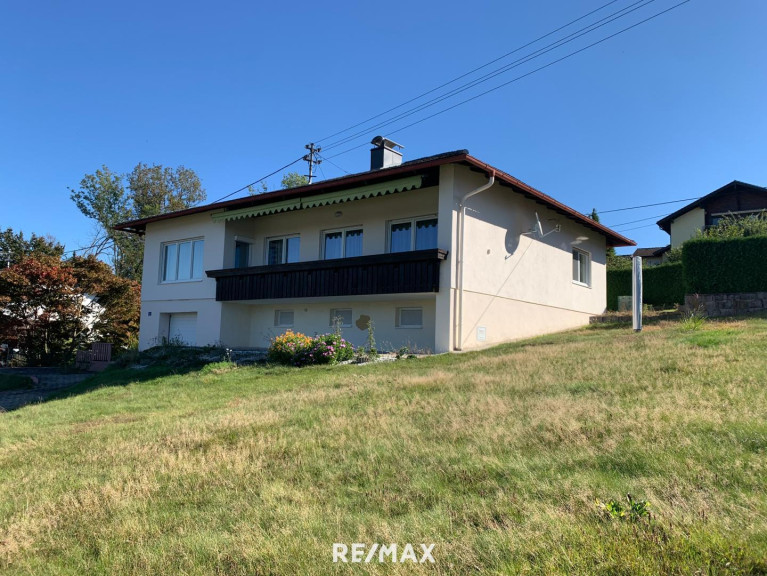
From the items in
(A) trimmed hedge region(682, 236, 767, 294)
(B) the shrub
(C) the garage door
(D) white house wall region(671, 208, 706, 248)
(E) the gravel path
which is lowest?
(E) the gravel path

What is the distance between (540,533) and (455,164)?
11580 millimetres

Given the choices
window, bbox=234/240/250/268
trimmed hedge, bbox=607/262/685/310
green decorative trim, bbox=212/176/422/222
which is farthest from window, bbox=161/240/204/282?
trimmed hedge, bbox=607/262/685/310

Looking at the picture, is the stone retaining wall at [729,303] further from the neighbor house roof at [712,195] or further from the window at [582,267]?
the neighbor house roof at [712,195]

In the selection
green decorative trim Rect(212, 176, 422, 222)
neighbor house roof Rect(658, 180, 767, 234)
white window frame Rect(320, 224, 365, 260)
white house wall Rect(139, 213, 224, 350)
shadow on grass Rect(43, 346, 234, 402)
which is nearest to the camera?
shadow on grass Rect(43, 346, 234, 402)

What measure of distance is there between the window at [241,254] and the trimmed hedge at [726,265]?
14.1m

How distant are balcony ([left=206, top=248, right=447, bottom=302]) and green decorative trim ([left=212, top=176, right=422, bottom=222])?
160 centimetres

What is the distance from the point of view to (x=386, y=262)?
1434 centimetres

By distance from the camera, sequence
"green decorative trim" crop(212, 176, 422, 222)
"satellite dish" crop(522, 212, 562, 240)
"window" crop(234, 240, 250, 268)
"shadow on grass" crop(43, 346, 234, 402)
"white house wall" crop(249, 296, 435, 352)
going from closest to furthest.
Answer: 1. "shadow on grass" crop(43, 346, 234, 402)
2. "green decorative trim" crop(212, 176, 422, 222)
3. "white house wall" crop(249, 296, 435, 352)
4. "satellite dish" crop(522, 212, 562, 240)
5. "window" crop(234, 240, 250, 268)

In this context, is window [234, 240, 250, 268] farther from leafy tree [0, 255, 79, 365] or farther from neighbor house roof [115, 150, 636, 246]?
leafy tree [0, 255, 79, 365]

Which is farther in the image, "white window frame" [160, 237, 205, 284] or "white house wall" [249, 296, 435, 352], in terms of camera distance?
"white window frame" [160, 237, 205, 284]

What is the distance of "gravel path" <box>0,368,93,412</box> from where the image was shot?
12.0 metres

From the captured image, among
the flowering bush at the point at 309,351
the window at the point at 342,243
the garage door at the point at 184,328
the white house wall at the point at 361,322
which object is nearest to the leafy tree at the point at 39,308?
the garage door at the point at 184,328

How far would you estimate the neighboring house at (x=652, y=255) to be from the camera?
40.5m

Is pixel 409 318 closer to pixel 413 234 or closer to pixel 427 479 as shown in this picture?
pixel 413 234
